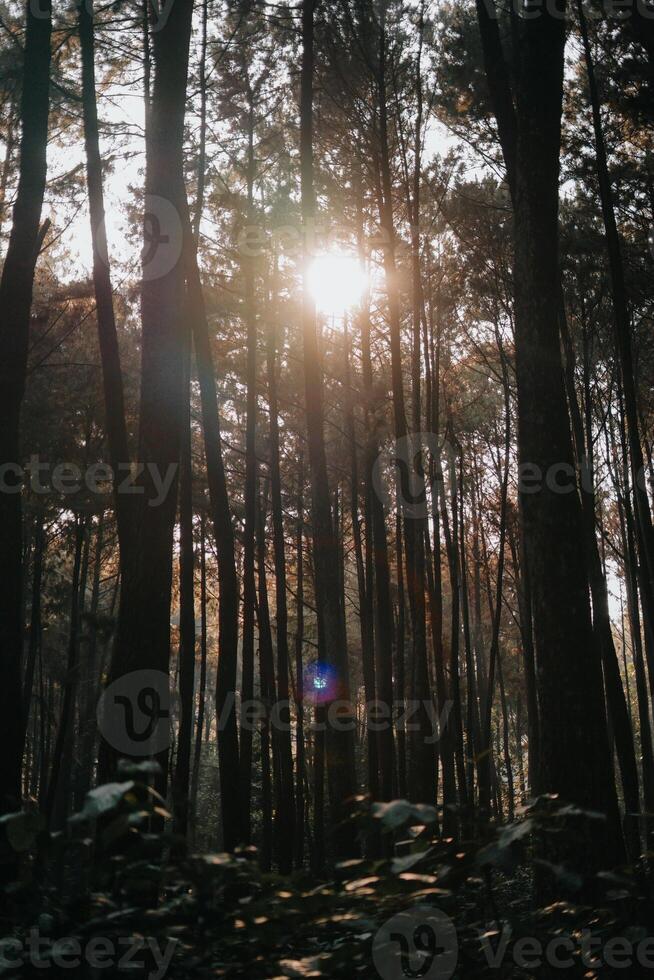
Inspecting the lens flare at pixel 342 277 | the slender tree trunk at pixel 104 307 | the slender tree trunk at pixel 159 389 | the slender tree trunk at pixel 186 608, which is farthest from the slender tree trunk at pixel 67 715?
the lens flare at pixel 342 277

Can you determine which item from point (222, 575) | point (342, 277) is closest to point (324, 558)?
point (222, 575)

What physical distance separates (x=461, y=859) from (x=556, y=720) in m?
2.33

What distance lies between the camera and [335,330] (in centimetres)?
1428

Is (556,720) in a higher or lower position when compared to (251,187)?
lower

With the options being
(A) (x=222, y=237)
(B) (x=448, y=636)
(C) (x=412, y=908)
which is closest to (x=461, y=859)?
(C) (x=412, y=908)

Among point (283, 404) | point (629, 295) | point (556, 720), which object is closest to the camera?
point (556, 720)

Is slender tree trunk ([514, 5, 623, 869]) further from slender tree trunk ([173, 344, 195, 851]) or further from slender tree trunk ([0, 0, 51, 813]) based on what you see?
slender tree trunk ([173, 344, 195, 851])

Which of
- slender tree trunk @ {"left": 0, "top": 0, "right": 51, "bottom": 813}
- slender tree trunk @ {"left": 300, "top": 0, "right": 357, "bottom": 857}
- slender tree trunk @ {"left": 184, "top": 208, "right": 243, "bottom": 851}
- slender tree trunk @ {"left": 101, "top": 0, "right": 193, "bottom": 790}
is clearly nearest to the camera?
slender tree trunk @ {"left": 0, "top": 0, "right": 51, "bottom": 813}

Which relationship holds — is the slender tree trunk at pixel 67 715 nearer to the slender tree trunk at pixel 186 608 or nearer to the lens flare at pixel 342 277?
the slender tree trunk at pixel 186 608

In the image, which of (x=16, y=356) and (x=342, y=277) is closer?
(x=16, y=356)

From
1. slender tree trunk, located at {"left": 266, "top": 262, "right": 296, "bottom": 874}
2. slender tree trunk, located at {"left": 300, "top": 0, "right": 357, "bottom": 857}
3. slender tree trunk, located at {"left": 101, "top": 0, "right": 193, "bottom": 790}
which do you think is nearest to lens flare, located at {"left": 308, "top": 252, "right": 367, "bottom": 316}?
slender tree trunk, located at {"left": 266, "top": 262, "right": 296, "bottom": 874}

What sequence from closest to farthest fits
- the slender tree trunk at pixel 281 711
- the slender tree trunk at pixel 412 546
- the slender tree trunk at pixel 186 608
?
the slender tree trunk at pixel 186 608
the slender tree trunk at pixel 412 546
the slender tree trunk at pixel 281 711

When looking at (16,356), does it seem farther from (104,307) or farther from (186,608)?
(186,608)

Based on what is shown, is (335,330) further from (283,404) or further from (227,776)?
(227,776)
